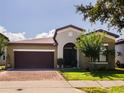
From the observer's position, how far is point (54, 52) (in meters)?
40.5

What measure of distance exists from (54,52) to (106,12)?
72.4ft

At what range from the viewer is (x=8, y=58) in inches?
1581

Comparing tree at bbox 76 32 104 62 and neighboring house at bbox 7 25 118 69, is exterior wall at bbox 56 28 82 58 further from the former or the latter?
tree at bbox 76 32 104 62

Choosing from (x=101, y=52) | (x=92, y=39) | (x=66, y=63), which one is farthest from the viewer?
(x=66, y=63)

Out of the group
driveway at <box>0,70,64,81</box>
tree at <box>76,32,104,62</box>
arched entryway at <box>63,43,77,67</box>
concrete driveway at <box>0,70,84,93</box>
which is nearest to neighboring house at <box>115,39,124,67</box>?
arched entryway at <box>63,43,77,67</box>

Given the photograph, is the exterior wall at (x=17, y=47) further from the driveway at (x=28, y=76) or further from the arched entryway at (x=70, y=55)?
the driveway at (x=28, y=76)

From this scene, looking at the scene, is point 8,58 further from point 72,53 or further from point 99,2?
point 99,2

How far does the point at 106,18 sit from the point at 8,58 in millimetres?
22917

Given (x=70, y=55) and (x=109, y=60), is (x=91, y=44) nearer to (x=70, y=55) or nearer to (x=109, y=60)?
(x=109, y=60)

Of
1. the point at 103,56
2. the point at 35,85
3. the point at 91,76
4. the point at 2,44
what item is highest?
the point at 2,44

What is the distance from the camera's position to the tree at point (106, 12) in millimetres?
18312

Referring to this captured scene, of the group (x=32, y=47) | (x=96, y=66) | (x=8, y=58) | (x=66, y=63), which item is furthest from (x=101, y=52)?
(x=8, y=58)

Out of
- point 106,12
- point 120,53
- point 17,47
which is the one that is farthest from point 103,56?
point 106,12

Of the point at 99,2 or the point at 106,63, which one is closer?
the point at 99,2
